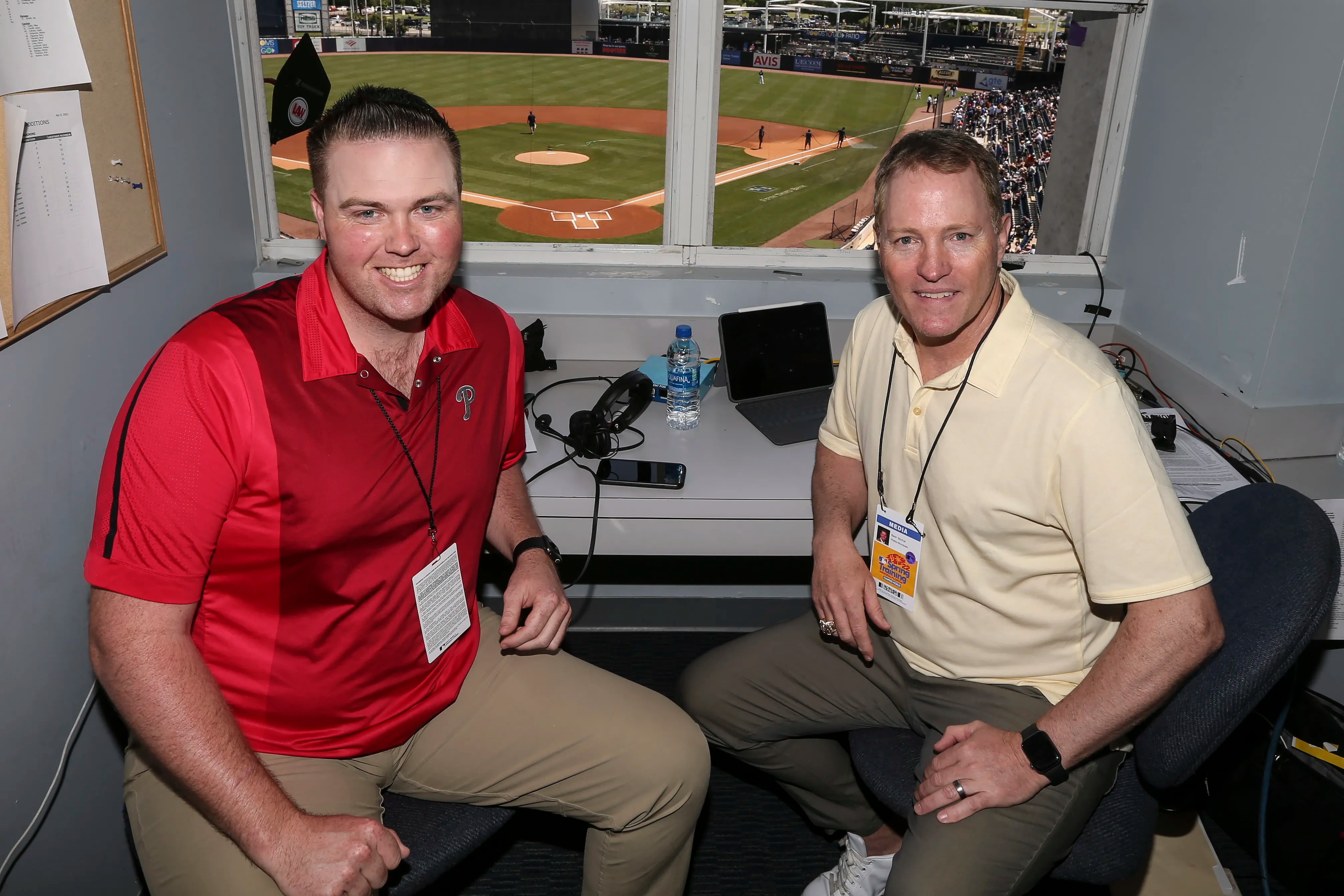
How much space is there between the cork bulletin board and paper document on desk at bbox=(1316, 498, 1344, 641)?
2.33 meters

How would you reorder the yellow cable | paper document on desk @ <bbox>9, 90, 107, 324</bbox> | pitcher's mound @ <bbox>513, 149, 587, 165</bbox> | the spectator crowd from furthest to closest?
1. pitcher's mound @ <bbox>513, 149, 587, 165</bbox>
2. the spectator crowd
3. the yellow cable
4. paper document on desk @ <bbox>9, 90, 107, 324</bbox>

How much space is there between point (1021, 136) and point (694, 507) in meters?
1.78

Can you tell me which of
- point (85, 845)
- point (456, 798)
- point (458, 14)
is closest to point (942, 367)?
point (456, 798)

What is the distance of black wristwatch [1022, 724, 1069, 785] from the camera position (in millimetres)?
1270

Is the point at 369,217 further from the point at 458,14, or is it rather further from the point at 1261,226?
the point at 1261,226

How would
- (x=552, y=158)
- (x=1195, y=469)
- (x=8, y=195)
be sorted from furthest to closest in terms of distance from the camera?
(x=552, y=158) < (x=1195, y=469) < (x=8, y=195)

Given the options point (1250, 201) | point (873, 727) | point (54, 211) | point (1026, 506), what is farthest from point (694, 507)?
point (1250, 201)

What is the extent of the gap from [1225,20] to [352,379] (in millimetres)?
2172

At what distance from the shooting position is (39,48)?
129 cm

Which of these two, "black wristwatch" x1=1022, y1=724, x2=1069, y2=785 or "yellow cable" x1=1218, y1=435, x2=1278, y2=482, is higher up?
"yellow cable" x1=1218, y1=435, x2=1278, y2=482

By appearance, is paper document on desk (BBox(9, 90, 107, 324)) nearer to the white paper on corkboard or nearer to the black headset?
the white paper on corkboard

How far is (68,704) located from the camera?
1438 millimetres

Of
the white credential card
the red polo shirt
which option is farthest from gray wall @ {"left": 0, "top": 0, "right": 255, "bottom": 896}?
the white credential card

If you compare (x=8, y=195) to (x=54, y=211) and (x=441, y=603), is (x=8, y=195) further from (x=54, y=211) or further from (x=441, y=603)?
(x=441, y=603)
